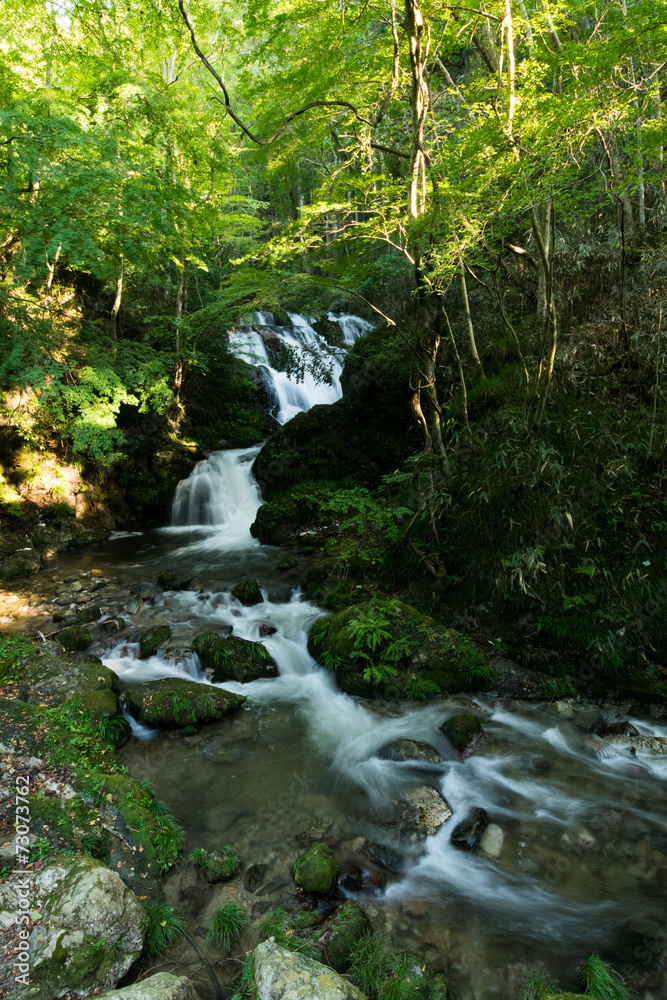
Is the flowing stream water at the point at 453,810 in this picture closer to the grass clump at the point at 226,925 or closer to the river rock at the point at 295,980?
the grass clump at the point at 226,925

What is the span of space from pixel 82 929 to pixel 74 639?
4.68m

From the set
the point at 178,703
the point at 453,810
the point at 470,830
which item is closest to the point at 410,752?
the point at 453,810

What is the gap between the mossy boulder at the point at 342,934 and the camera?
9.54 ft

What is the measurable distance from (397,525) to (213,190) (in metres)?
10.1

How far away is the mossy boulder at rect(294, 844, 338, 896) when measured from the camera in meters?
3.44

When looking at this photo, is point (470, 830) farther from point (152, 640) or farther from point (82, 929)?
point (152, 640)

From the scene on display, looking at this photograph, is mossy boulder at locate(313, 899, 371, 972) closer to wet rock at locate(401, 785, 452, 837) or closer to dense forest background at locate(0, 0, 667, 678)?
wet rock at locate(401, 785, 452, 837)

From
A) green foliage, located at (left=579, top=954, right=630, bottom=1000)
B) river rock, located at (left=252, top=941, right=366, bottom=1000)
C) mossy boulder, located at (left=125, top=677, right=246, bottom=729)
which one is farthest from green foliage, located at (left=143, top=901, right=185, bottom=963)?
green foliage, located at (left=579, top=954, right=630, bottom=1000)

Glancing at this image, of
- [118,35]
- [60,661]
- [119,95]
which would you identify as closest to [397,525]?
[60,661]

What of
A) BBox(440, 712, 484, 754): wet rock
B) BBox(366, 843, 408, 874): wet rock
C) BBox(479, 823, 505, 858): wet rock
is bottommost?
BBox(366, 843, 408, 874): wet rock

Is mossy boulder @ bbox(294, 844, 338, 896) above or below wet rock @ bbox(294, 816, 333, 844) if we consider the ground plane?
above

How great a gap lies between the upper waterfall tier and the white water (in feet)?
33.2

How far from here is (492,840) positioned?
391 cm

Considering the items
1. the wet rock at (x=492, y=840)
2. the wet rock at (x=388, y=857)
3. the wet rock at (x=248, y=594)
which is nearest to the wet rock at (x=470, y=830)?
the wet rock at (x=492, y=840)
